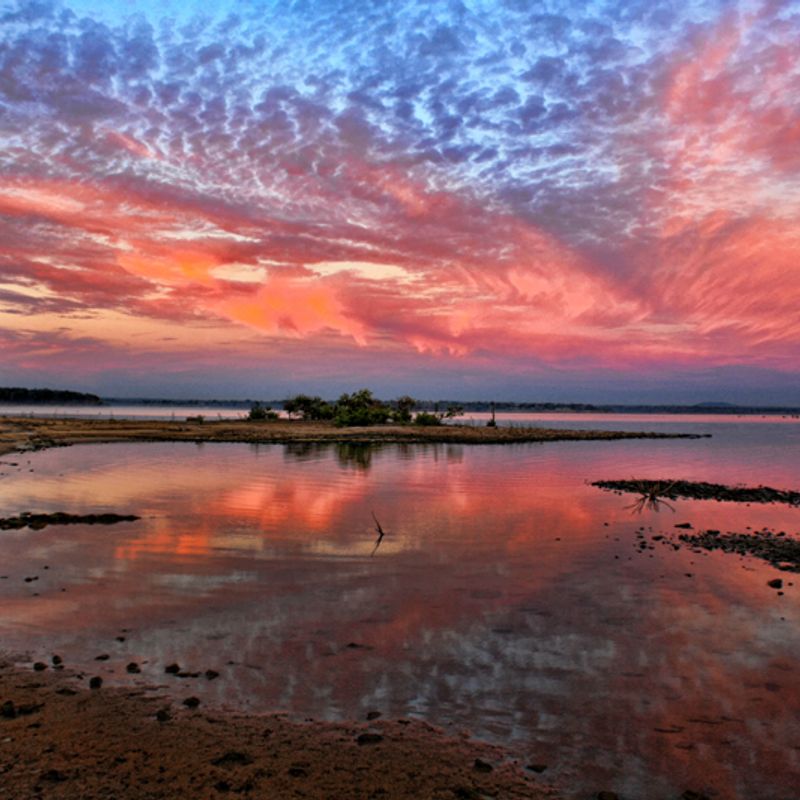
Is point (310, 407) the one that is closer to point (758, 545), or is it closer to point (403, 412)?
point (403, 412)

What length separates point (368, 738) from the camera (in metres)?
9.49

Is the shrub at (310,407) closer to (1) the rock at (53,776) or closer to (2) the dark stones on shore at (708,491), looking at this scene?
(2) the dark stones on shore at (708,491)

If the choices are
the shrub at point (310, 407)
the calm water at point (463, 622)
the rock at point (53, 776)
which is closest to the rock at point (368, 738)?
the calm water at point (463, 622)

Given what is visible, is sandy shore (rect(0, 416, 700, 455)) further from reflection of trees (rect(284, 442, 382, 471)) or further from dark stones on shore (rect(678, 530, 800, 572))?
dark stones on shore (rect(678, 530, 800, 572))

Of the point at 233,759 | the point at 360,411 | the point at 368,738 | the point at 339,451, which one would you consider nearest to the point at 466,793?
the point at 368,738

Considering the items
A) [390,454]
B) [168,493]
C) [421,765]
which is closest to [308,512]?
[168,493]

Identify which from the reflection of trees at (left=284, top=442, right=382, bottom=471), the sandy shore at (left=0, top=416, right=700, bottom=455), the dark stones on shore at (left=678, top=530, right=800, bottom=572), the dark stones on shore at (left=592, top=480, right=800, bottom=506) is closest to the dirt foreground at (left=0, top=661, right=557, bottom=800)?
the dark stones on shore at (left=678, top=530, right=800, bottom=572)

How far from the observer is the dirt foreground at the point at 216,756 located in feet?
26.4

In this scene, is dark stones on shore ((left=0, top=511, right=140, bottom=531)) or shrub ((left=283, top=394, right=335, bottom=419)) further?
shrub ((left=283, top=394, right=335, bottom=419))

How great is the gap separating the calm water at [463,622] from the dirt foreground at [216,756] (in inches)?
27.0

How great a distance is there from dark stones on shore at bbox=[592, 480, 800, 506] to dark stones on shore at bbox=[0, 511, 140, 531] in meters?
28.9

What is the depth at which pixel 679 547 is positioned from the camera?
25.1m

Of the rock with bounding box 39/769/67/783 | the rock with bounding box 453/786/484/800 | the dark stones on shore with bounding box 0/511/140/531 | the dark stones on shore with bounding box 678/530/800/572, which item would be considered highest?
the rock with bounding box 39/769/67/783

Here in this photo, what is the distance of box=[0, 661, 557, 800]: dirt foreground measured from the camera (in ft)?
26.4
